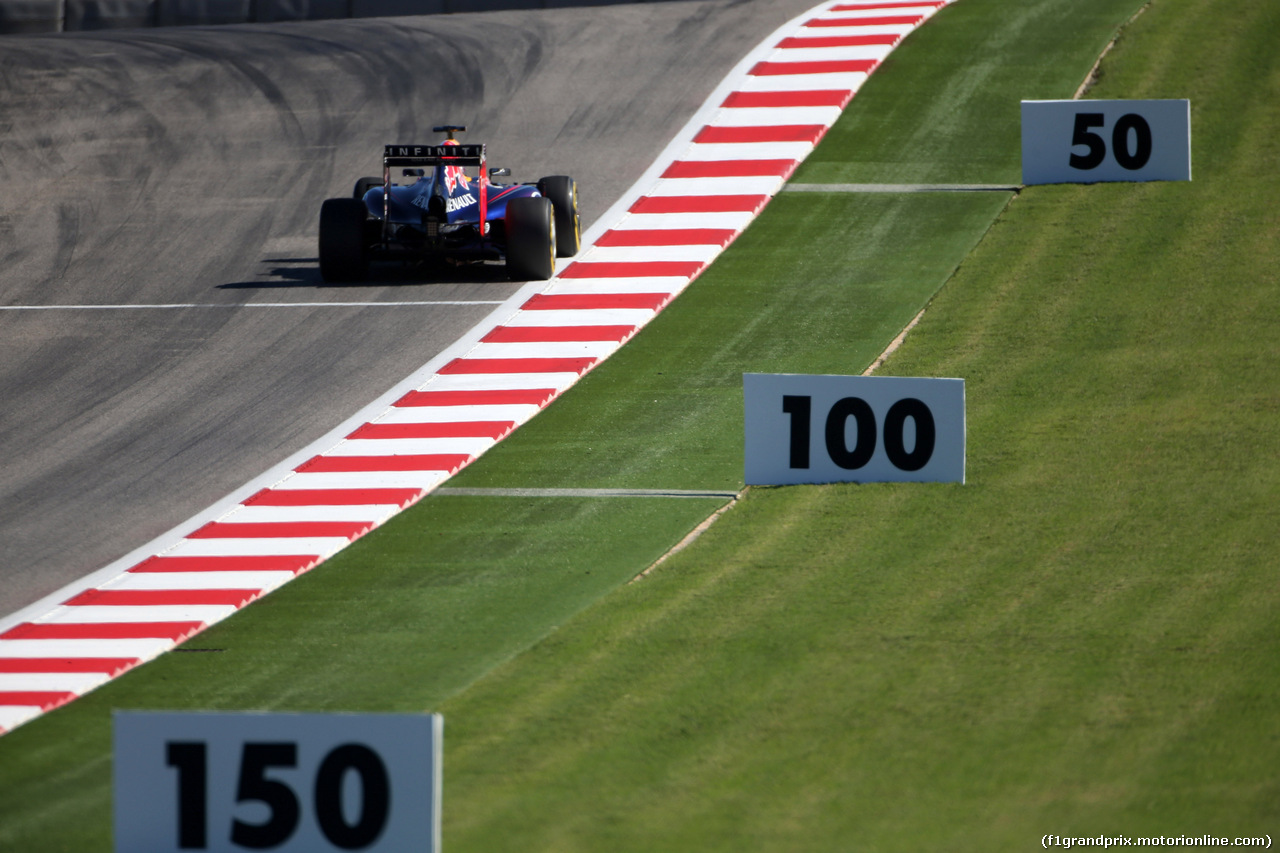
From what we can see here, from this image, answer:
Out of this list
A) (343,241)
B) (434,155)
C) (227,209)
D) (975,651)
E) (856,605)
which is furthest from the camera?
(227,209)

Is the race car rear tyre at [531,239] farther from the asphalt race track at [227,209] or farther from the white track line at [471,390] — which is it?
the asphalt race track at [227,209]

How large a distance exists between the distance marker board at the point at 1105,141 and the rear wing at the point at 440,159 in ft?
21.3

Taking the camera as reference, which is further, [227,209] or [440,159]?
[227,209]

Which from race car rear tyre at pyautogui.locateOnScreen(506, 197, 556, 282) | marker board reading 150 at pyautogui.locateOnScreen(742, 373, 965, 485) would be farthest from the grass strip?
race car rear tyre at pyautogui.locateOnScreen(506, 197, 556, 282)

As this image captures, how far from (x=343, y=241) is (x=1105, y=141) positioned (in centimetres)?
893

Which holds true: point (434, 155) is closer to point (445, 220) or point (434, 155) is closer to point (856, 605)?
point (445, 220)

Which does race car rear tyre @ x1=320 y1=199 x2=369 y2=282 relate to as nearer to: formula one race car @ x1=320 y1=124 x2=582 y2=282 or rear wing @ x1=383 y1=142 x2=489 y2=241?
formula one race car @ x1=320 y1=124 x2=582 y2=282

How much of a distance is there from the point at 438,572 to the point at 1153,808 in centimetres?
512

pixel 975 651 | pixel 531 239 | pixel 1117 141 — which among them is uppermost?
pixel 1117 141

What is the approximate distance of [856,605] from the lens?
9.06m

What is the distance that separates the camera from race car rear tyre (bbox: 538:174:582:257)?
1761 cm

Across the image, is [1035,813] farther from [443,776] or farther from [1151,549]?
[1151,549]

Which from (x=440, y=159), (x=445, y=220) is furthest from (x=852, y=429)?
(x=440, y=159)

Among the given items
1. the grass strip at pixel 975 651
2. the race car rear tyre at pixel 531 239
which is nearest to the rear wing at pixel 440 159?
the race car rear tyre at pixel 531 239
